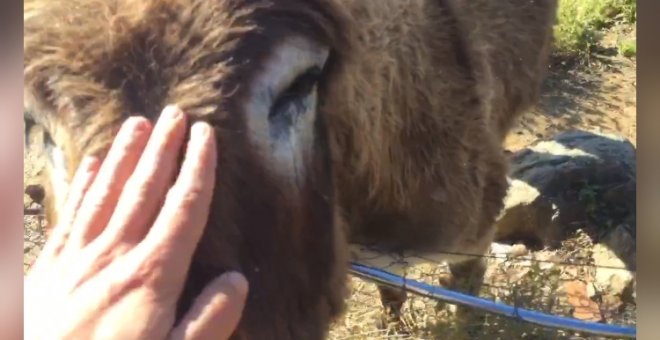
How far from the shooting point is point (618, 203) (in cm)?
186

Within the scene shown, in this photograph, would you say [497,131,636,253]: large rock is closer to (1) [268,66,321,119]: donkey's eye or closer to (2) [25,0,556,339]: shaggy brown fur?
(2) [25,0,556,339]: shaggy brown fur

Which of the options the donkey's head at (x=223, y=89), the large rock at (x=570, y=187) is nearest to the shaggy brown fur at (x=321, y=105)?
the donkey's head at (x=223, y=89)

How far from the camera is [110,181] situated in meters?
1.82

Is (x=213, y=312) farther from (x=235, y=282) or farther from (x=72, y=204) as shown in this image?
(x=72, y=204)

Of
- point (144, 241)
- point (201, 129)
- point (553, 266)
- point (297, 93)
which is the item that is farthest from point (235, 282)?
point (553, 266)

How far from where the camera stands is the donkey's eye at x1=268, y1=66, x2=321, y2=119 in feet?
5.97

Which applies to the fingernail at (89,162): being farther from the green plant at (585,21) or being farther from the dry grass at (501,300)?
the green plant at (585,21)

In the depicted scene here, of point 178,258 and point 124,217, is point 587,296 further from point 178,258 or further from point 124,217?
point 124,217

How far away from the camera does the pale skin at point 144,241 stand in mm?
1771

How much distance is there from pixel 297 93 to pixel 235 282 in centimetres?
44

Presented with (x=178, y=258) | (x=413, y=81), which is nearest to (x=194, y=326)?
(x=178, y=258)

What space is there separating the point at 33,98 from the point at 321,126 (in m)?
0.66

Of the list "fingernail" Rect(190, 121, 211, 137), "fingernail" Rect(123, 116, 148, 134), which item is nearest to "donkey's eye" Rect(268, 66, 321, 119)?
"fingernail" Rect(190, 121, 211, 137)

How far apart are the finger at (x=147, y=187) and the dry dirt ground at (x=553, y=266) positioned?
31 centimetres
